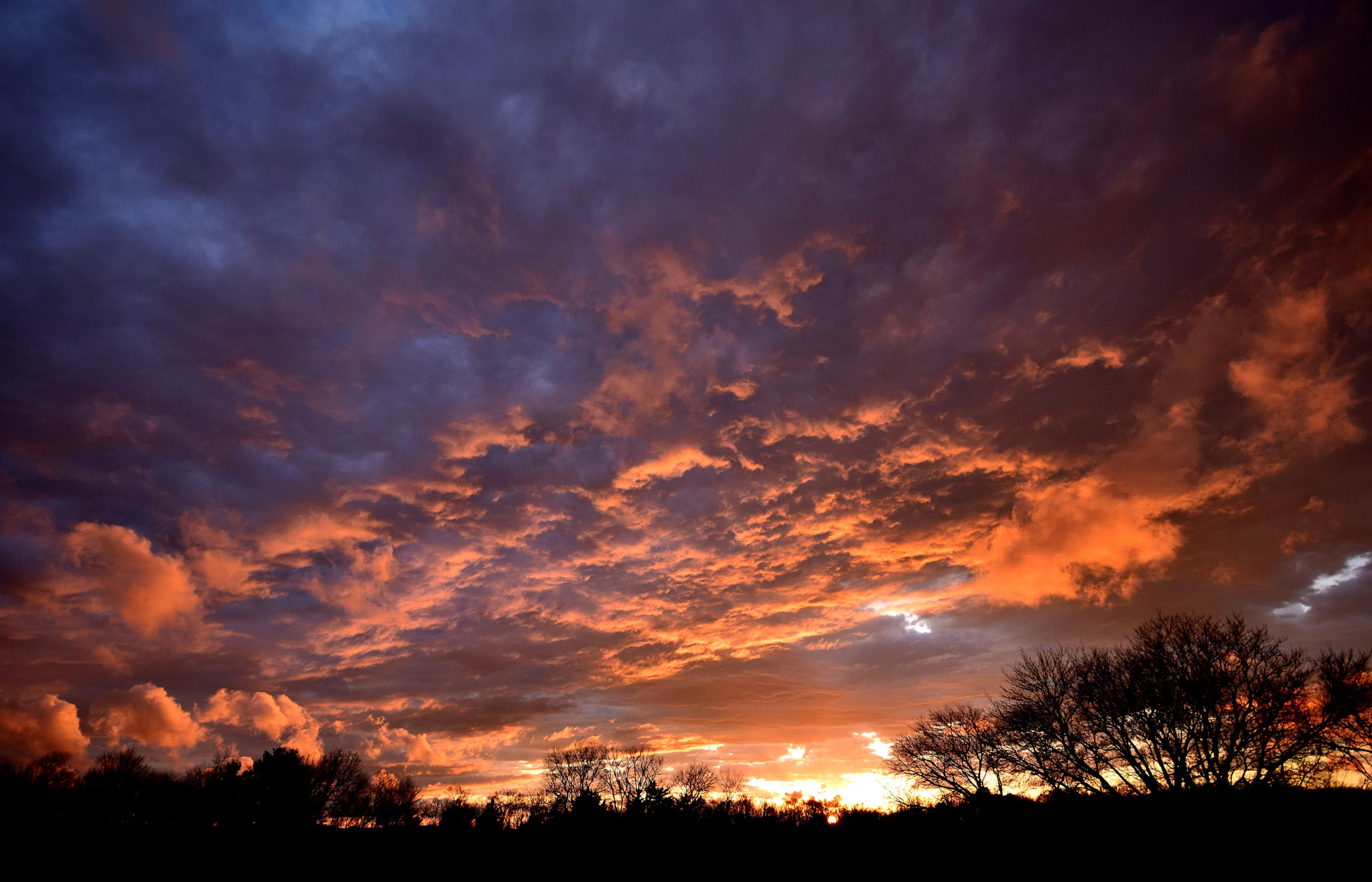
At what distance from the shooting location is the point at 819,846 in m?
24.1

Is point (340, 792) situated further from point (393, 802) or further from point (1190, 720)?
point (1190, 720)

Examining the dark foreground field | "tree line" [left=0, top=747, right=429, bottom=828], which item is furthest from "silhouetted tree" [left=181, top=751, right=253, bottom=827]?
the dark foreground field

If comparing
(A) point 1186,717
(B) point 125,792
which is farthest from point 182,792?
(A) point 1186,717

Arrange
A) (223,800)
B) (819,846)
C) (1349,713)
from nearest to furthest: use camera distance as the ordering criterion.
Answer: (819,846) < (1349,713) < (223,800)

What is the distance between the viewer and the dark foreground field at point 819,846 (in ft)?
64.0

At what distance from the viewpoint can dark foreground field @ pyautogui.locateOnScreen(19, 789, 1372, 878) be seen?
64.0 feet

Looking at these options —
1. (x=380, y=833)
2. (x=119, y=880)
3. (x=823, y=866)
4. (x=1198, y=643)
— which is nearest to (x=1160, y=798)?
(x=1198, y=643)

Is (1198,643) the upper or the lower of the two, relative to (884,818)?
upper

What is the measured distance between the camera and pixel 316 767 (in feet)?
280

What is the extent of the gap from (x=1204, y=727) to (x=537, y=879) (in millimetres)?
47462

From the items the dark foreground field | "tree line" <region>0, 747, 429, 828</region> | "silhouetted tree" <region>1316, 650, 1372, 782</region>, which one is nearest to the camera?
the dark foreground field

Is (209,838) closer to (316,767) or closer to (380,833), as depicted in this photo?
(380,833)

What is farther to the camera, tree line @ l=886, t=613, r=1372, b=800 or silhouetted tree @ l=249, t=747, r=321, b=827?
silhouetted tree @ l=249, t=747, r=321, b=827

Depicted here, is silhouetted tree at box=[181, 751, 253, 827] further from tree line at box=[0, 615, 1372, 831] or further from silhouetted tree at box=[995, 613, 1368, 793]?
silhouetted tree at box=[995, 613, 1368, 793]
